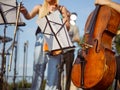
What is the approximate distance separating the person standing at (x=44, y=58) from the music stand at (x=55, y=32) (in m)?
0.21

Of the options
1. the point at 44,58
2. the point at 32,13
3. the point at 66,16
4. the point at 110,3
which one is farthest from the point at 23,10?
the point at 110,3

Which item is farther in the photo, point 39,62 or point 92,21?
point 39,62

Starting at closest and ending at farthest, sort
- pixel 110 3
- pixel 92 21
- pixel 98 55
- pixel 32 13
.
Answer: pixel 98 55 < pixel 110 3 < pixel 92 21 < pixel 32 13

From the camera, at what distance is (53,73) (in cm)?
398

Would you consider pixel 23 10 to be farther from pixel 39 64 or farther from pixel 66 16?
pixel 39 64

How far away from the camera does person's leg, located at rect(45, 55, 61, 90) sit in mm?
3967

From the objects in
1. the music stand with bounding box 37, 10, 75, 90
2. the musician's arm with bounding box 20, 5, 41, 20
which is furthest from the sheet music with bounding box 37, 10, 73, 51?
the musician's arm with bounding box 20, 5, 41, 20

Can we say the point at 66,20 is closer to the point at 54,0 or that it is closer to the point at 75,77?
the point at 54,0

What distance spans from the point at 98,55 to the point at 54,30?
2.36 ft

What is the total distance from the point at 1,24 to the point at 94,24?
1.30m

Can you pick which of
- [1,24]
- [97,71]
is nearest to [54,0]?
[1,24]

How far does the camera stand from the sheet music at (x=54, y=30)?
11.9ft

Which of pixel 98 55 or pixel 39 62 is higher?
pixel 98 55

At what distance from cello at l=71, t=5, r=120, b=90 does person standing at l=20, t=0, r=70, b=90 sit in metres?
0.50
